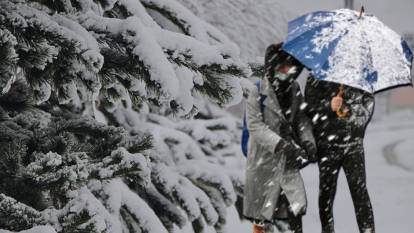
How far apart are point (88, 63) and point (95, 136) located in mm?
825

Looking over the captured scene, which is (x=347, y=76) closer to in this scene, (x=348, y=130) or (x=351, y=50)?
(x=351, y=50)

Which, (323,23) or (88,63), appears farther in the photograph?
(323,23)

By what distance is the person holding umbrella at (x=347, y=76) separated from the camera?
4.48m

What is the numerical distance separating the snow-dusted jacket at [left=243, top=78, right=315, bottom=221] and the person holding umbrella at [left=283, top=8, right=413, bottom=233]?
Answer: 21 centimetres

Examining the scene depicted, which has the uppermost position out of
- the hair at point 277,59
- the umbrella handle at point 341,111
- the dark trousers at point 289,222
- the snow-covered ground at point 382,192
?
the hair at point 277,59

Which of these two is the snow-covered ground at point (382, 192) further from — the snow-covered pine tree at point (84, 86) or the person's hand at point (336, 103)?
the snow-covered pine tree at point (84, 86)

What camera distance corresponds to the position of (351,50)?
4.54 metres

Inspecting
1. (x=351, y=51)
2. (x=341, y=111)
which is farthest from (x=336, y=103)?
(x=351, y=51)

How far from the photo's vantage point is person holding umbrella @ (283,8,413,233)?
4.48m

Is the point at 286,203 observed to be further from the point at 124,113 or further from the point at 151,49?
the point at 151,49

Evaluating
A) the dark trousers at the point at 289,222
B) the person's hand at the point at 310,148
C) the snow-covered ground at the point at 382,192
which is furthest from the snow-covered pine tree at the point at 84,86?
the snow-covered ground at the point at 382,192

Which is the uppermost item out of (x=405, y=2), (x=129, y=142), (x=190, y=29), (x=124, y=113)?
(x=190, y=29)

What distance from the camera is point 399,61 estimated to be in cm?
461

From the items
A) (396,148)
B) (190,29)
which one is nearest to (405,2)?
(396,148)
